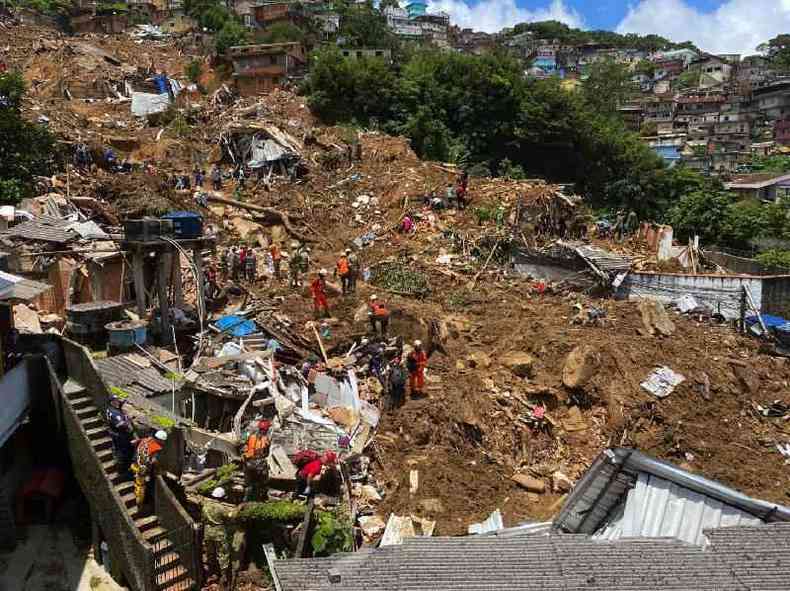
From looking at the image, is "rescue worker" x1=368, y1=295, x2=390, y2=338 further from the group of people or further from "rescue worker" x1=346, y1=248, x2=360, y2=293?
the group of people

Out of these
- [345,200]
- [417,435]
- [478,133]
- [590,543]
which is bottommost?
[417,435]

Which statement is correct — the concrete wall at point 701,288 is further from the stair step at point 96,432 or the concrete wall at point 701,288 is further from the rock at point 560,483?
the stair step at point 96,432

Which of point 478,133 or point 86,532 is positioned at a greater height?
point 478,133

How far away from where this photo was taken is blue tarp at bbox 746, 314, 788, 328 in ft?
48.5

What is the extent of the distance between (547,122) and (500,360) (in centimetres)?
2707

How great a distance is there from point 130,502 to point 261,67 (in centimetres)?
3303

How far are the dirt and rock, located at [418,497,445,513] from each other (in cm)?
2

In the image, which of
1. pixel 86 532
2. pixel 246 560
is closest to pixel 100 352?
pixel 86 532

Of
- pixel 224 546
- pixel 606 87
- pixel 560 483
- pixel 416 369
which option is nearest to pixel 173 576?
pixel 224 546

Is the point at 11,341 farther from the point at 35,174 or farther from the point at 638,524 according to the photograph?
the point at 35,174

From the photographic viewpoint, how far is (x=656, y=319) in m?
14.0

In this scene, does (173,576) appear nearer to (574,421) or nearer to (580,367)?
(574,421)

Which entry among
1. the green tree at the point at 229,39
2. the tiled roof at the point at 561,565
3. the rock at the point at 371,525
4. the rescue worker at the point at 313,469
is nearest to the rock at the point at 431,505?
the rock at the point at 371,525

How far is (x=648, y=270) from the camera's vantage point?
18.0 metres
